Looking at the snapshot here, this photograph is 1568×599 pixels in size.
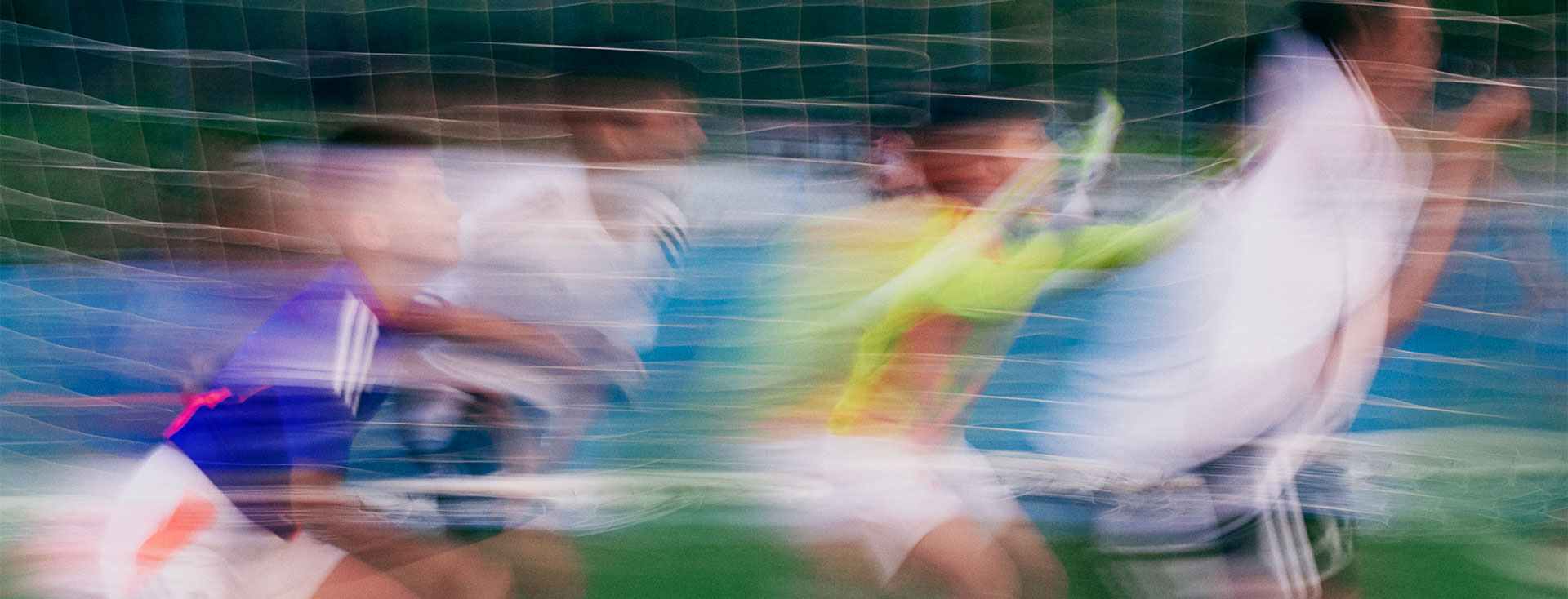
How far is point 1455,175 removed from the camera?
1682 mm

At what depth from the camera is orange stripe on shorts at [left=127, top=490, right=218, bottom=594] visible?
174 centimetres

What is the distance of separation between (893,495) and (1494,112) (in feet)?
3.95

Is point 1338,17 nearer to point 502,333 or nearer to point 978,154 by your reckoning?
point 978,154

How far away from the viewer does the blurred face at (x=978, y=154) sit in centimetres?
169

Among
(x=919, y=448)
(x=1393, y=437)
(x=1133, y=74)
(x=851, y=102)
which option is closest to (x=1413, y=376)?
(x=1393, y=437)

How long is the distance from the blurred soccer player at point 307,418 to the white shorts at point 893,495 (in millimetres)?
518

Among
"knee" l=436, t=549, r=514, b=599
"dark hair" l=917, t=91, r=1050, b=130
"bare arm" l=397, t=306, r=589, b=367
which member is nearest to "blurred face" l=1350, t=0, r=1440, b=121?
"dark hair" l=917, t=91, r=1050, b=130

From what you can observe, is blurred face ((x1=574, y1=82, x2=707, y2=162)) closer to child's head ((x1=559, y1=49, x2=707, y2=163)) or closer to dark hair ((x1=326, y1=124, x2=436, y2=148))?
child's head ((x1=559, y1=49, x2=707, y2=163))

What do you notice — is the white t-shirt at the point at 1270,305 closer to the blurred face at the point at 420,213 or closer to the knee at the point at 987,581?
the knee at the point at 987,581

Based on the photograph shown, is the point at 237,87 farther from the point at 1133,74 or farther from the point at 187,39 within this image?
the point at 1133,74

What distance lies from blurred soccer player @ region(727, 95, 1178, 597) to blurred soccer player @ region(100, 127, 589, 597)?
1.49 ft

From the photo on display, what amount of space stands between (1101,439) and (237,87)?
1609 millimetres

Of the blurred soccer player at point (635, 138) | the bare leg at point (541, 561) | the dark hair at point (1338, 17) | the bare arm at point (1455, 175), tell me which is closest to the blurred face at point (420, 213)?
the blurred soccer player at point (635, 138)

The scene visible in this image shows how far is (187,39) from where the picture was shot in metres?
1.65
